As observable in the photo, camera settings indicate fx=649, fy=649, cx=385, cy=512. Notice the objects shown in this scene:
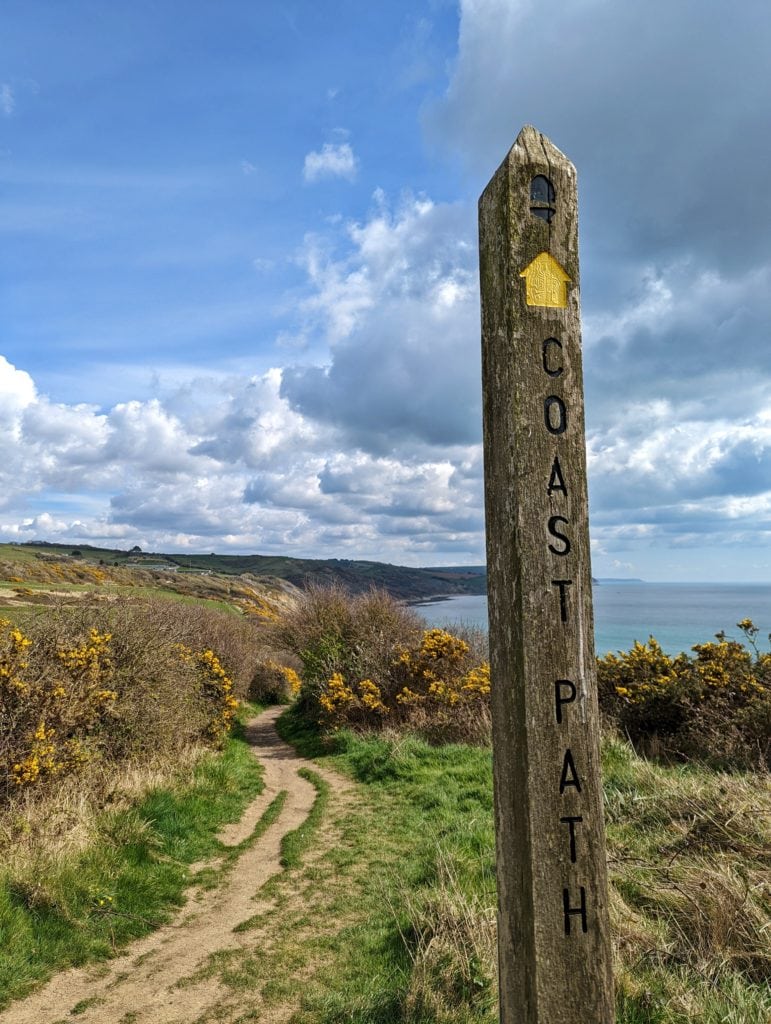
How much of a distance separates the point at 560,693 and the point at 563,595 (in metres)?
0.35

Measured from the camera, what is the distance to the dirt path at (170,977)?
4492 mm

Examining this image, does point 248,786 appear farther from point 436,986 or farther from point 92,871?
point 436,986

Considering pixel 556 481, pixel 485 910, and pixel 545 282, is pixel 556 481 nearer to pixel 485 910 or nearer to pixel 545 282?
pixel 545 282

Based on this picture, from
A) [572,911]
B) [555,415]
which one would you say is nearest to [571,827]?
[572,911]

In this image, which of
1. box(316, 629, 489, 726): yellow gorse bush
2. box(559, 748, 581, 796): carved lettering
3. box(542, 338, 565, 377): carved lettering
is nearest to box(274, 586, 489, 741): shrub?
box(316, 629, 489, 726): yellow gorse bush

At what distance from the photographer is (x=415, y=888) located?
6.19 metres

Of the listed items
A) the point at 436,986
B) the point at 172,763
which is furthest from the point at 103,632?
the point at 436,986

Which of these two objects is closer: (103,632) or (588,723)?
(588,723)

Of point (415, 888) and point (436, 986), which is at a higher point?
point (436, 986)

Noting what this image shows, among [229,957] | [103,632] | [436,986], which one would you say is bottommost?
[229,957]

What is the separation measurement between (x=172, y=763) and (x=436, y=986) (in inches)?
280

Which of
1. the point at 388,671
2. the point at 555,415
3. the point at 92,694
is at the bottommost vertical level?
the point at 388,671

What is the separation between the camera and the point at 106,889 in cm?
602

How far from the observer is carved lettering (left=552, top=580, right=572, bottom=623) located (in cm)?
237
